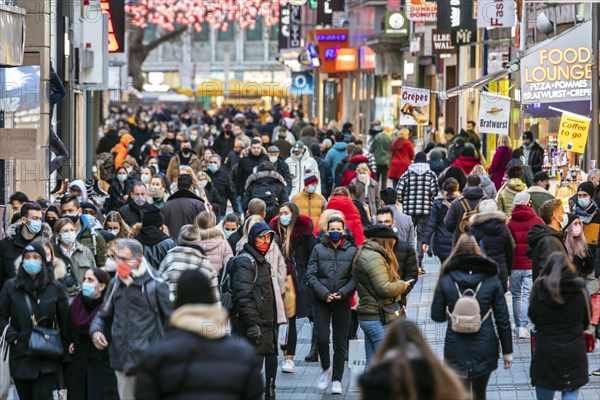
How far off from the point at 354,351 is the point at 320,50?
47226 millimetres

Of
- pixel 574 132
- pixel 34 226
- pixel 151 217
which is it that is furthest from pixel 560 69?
pixel 34 226

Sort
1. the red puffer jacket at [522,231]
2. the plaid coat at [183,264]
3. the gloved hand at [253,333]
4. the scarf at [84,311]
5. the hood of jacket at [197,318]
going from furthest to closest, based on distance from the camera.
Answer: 1. the red puffer jacket at [522,231]
2. the gloved hand at [253,333]
3. the plaid coat at [183,264]
4. the scarf at [84,311]
5. the hood of jacket at [197,318]

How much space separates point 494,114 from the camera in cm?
2547

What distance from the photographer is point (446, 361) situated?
11.0 m

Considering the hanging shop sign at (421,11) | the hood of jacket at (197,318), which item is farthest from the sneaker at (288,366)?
the hanging shop sign at (421,11)

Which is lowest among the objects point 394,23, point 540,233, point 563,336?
point 563,336

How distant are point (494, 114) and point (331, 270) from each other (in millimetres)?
12620

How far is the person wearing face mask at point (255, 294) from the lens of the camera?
12.6 meters

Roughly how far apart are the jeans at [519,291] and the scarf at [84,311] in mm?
5878

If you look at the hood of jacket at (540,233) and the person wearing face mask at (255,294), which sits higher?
the hood of jacket at (540,233)

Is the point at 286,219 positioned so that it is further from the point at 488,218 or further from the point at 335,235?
the point at 488,218

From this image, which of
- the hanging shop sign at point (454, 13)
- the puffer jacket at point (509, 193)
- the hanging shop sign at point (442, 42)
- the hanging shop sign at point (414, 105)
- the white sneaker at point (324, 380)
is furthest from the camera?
the hanging shop sign at point (442, 42)

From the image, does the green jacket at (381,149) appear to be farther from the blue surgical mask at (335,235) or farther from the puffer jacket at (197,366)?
the puffer jacket at (197,366)

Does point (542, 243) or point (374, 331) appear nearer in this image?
point (374, 331)
